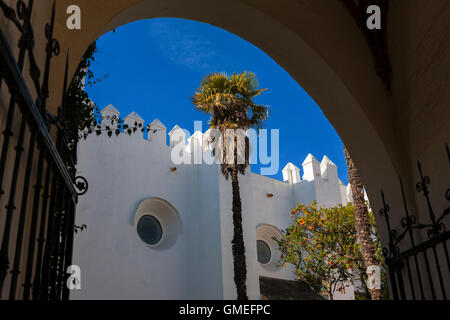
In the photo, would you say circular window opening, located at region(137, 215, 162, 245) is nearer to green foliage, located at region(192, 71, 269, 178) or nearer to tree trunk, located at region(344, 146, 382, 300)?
green foliage, located at region(192, 71, 269, 178)

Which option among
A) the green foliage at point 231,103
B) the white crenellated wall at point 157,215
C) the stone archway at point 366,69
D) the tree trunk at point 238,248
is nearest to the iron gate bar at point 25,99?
the stone archway at point 366,69

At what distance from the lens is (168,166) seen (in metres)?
16.9

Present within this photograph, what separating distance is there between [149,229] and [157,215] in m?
0.69

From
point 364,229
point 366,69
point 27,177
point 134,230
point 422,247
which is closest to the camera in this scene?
point 27,177

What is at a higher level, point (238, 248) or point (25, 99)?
point (238, 248)

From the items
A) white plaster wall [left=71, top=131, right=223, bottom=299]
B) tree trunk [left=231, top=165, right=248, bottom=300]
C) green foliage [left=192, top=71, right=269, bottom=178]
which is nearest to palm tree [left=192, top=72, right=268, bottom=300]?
green foliage [left=192, top=71, right=269, bottom=178]

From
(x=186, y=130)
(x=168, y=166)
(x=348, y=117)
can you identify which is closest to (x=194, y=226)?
(x=168, y=166)

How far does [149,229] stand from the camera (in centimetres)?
1625

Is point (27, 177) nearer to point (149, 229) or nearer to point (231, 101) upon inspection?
point (149, 229)

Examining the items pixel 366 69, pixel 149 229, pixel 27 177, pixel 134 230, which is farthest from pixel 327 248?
pixel 27 177

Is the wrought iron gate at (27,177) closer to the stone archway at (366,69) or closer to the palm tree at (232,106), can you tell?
the stone archway at (366,69)

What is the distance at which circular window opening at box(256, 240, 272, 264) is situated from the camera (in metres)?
19.9

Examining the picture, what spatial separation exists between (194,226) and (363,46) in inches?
537

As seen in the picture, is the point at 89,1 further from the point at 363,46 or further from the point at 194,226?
the point at 194,226
